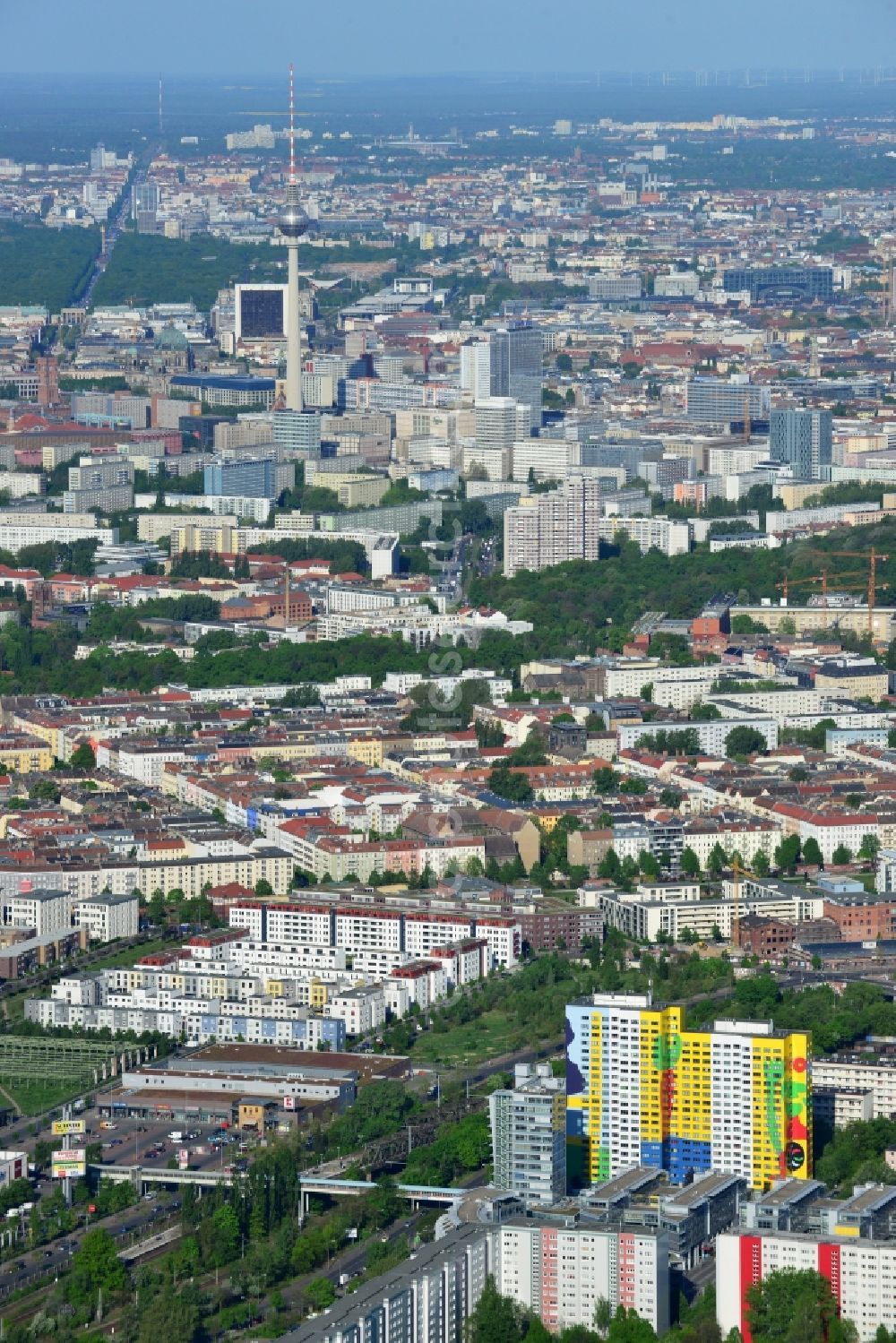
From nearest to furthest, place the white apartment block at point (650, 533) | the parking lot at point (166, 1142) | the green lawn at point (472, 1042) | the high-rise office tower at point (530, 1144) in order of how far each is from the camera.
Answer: the high-rise office tower at point (530, 1144), the parking lot at point (166, 1142), the green lawn at point (472, 1042), the white apartment block at point (650, 533)

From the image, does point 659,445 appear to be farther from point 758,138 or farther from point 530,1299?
point 758,138

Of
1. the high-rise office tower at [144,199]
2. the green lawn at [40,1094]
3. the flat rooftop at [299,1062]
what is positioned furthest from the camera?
the high-rise office tower at [144,199]

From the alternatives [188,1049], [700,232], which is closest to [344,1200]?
[188,1049]

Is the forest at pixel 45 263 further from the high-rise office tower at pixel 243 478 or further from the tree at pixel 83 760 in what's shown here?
the tree at pixel 83 760

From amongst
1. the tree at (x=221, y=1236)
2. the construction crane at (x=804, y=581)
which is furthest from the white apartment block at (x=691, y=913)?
the construction crane at (x=804, y=581)

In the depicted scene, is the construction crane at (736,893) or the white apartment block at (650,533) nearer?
the construction crane at (736,893)

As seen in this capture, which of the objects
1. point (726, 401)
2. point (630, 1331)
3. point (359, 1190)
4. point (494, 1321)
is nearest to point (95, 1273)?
point (359, 1190)
